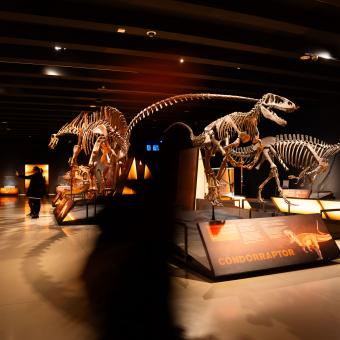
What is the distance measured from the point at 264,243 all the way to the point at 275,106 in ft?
8.85

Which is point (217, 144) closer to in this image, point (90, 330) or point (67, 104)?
point (90, 330)

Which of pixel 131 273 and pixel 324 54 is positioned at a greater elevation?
pixel 324 54

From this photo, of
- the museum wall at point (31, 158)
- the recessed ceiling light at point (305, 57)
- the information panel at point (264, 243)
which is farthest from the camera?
the museum wall at point (31, 158)

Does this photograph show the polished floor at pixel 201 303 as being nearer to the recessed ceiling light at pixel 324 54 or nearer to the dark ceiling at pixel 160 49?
the dark ceiling at pixel 160 49

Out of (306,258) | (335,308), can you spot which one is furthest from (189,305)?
(306,258)

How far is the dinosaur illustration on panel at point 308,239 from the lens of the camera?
15.8ft

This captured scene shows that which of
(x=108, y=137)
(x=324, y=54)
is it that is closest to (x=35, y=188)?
(x=108, y=137)

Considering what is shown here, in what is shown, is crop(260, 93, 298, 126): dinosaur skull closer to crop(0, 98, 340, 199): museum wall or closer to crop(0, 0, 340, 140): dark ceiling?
crop(0, 0, 340, 140): dark ceiling

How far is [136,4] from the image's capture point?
5.27m

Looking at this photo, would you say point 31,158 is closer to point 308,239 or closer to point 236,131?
point 236,131

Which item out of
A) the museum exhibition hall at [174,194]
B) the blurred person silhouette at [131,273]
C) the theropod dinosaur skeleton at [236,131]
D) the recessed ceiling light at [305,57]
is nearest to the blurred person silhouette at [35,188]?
the museum exhibition hall at [174,194]

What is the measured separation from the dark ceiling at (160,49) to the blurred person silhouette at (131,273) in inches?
142

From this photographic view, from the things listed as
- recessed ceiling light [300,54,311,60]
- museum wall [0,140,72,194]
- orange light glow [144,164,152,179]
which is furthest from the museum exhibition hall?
museum wall [0,140,72,194]

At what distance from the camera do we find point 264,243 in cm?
459
